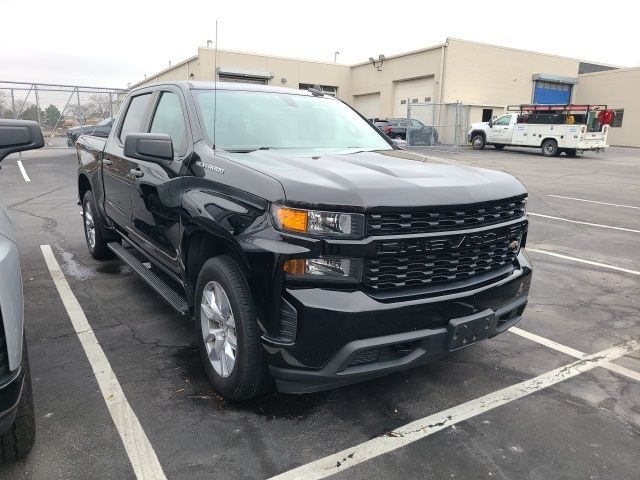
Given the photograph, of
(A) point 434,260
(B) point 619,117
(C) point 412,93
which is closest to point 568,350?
(A) point 434,260

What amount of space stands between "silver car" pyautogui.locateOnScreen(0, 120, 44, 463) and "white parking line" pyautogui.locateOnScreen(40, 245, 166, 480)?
48 cm

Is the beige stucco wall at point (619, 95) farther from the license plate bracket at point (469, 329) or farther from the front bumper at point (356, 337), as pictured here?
the front bumper at point (356, 337)

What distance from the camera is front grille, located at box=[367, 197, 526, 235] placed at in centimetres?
254

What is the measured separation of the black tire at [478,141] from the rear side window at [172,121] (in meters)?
24.8

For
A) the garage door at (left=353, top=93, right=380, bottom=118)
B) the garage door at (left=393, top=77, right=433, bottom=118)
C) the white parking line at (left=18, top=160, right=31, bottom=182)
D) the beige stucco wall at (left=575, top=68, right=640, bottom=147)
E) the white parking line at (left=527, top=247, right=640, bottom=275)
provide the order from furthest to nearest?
the garage door at (left=353, top=93, right=380, bottom=118) < the beige stucco wall at (left=575, top=68, right=640, bottom=147) < the garage door at (left=393, top=77, right=433, bottom=118) < the white parking line at (left=18, top=160, right=31, bottom=182) < the white parking line at (left=527, top=247, right=640, bottom=275)

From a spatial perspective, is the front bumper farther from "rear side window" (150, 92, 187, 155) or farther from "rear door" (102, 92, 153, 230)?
"rear door" (102, 92, 153, 230)

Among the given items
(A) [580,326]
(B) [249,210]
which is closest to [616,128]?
(A) [580,326]

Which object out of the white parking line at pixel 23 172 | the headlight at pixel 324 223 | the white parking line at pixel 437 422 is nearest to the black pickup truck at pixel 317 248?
the headlight at pixel 324 223

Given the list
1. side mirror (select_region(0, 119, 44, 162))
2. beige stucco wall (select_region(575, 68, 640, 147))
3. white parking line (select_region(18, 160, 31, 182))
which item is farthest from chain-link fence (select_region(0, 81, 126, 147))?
beige stucco wall (select_region(575, 68, 640, 147))

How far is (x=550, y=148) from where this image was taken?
2369cm

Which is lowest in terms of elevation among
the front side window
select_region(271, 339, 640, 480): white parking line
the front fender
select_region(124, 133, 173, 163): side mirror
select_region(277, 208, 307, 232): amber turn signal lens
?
select_region(271, 339, 640, 480): white parking line

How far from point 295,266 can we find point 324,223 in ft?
0.82

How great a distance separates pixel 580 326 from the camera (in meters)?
4.36

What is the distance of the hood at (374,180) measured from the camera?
2.52 metres
